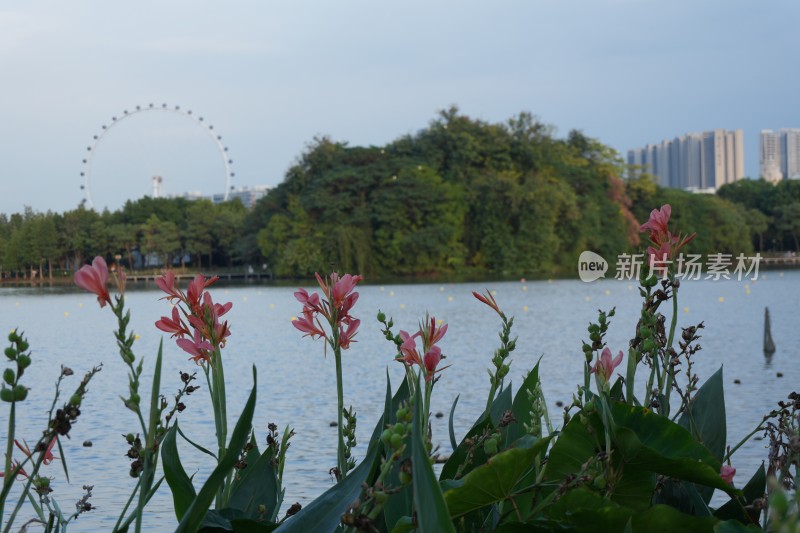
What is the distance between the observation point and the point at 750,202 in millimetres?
55125

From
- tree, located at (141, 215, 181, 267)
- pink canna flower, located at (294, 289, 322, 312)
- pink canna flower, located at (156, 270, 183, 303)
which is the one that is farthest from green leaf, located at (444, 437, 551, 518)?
tree, located at (141, 215, 181, 267)

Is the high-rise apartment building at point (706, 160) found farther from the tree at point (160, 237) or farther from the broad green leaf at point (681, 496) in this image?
the broad green leaf at point (681, 496)

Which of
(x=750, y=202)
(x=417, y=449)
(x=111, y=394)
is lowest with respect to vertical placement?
(x=111, y=394)

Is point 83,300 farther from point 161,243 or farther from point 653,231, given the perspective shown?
point 653,231

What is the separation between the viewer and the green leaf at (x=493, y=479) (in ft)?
3.13

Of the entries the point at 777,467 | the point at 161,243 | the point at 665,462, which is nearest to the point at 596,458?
the point at 665,462

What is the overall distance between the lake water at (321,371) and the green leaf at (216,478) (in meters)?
0.74

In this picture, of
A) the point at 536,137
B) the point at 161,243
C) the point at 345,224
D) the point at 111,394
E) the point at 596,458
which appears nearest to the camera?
the point at 596,458

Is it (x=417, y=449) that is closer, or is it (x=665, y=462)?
(x=417, y=449)

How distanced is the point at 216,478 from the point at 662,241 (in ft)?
2.02

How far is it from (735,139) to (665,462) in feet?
405

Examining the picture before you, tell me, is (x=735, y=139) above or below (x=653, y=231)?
above

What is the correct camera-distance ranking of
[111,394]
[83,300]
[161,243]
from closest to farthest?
1. [111,394]
2. [83,300]
3. [161,243]

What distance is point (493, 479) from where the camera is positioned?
100 centimetres
